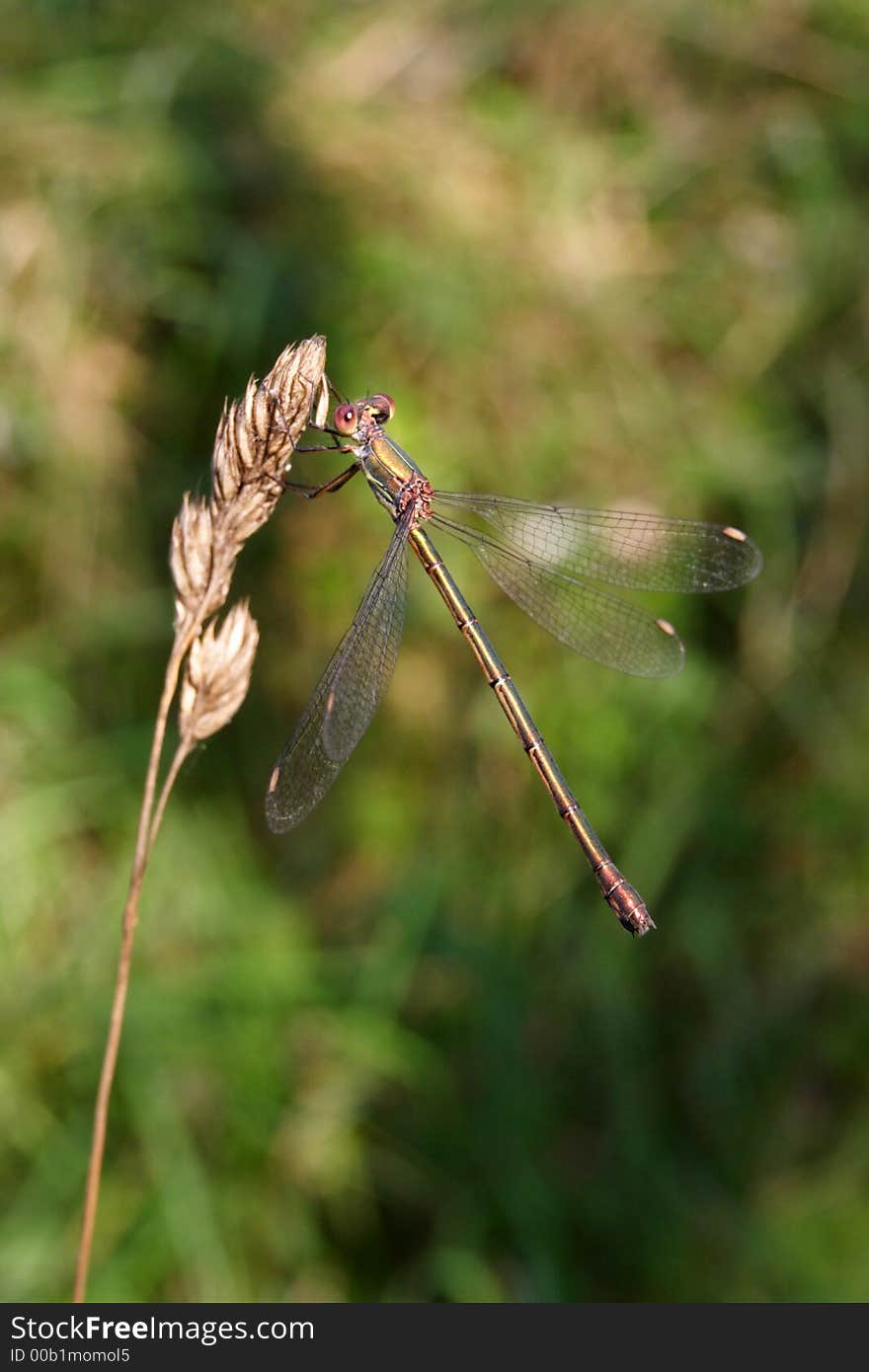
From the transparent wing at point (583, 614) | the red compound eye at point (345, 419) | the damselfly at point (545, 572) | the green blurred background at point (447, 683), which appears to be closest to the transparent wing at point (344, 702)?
the damselfly at point (545, 572)

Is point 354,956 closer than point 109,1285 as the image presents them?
No


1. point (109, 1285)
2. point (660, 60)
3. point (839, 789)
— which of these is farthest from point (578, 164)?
point (109, 1285)

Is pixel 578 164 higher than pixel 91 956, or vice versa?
pixel 578 164

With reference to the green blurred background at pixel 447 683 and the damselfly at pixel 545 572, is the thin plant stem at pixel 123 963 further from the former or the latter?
the green blurred background at pixel 447 683

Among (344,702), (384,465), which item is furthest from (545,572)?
(344,702)

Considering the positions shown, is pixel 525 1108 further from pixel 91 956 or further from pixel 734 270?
pixel 734 270

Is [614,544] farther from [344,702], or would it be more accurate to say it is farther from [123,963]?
[123,963]

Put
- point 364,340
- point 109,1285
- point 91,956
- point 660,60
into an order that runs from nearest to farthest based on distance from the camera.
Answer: point 109,1285 < point 91,956 < point 364,340 < point 660,60
